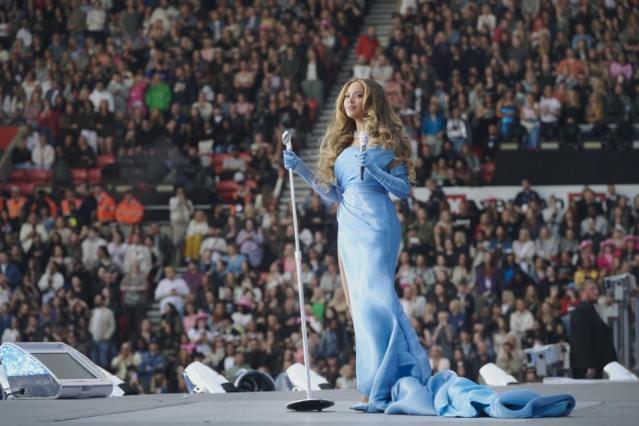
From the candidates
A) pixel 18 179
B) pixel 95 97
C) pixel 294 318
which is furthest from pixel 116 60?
pixel 294 318

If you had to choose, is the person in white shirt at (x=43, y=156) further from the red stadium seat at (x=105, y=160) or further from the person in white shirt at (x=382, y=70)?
the person in white shirt at (x=382, y=70)

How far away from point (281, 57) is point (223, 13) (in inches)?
76.2

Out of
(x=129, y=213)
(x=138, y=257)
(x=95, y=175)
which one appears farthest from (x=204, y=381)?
(x=95, y=175)

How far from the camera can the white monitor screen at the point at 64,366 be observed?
29.6 ft

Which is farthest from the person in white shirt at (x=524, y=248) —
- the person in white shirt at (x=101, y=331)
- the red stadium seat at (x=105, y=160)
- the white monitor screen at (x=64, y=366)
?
the white monitor screen at (x=64, y=366)

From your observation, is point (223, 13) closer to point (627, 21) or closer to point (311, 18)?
point (311, 18)

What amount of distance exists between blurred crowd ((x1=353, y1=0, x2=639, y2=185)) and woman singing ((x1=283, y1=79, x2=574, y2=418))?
1046cm

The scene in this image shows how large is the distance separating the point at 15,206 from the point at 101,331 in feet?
9.95

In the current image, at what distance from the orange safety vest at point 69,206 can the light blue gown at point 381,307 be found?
11.7 meters

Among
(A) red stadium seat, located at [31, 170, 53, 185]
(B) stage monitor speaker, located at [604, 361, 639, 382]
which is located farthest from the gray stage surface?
(A) red stadium seat, located at [31, 170, 53, 185]

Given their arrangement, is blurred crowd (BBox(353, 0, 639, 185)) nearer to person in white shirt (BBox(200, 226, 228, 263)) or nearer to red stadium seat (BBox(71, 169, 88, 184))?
person in white shirt (BBox(200, 226, 228, 263))

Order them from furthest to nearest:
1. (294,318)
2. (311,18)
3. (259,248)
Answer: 1. (311,18)
2. (259,248)
3. (294,318)

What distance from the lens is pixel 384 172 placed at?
7.20 meters

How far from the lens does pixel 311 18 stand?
2108 cm
